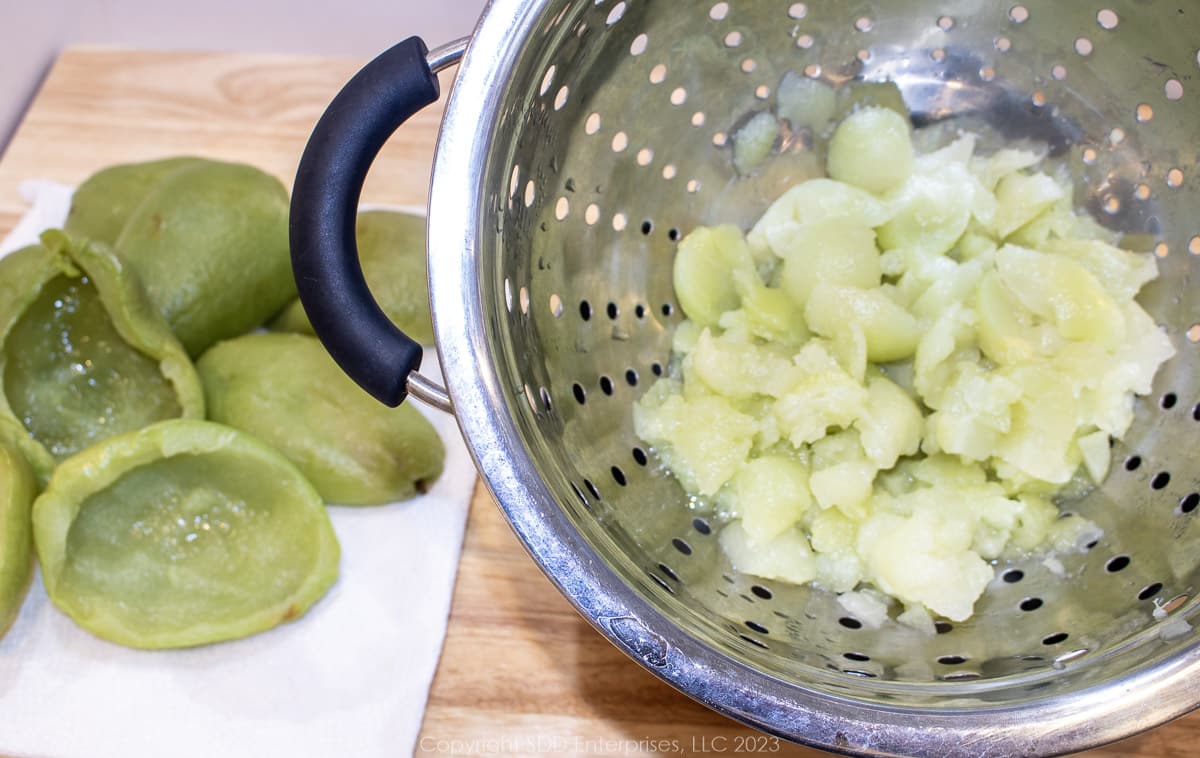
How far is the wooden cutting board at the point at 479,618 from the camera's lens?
72cm

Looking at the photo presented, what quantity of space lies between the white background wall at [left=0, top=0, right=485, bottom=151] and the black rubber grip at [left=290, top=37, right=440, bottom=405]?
694 mm

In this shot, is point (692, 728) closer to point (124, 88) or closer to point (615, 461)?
point (615, 461)

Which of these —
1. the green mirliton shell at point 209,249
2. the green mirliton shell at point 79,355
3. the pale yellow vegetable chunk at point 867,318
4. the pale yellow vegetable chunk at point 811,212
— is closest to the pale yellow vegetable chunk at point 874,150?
the pale yellow vegetable chunk at point 811,212

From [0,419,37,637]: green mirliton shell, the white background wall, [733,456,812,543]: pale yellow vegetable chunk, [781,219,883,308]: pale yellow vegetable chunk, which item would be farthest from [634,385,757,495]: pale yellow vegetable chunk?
the white background wall

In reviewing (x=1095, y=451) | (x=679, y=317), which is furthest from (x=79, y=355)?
(x=1095, y=451)

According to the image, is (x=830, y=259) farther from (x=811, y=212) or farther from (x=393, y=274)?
(x=393, y=274)

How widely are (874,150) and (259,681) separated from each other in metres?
0.68

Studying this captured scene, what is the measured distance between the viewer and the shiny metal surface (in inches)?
19.2

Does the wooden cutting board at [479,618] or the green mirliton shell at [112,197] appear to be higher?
the green mirliton shell at [112,197]

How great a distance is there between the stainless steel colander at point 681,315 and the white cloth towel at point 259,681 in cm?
24

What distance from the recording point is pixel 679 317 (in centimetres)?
80

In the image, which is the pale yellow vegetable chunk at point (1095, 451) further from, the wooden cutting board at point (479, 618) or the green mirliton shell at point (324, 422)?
the green mirliton shell at point (324, 422)

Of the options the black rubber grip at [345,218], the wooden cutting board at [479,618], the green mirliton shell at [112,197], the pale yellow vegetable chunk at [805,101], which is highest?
the black rubber grip at [345,218]

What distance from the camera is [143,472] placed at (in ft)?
2.41
